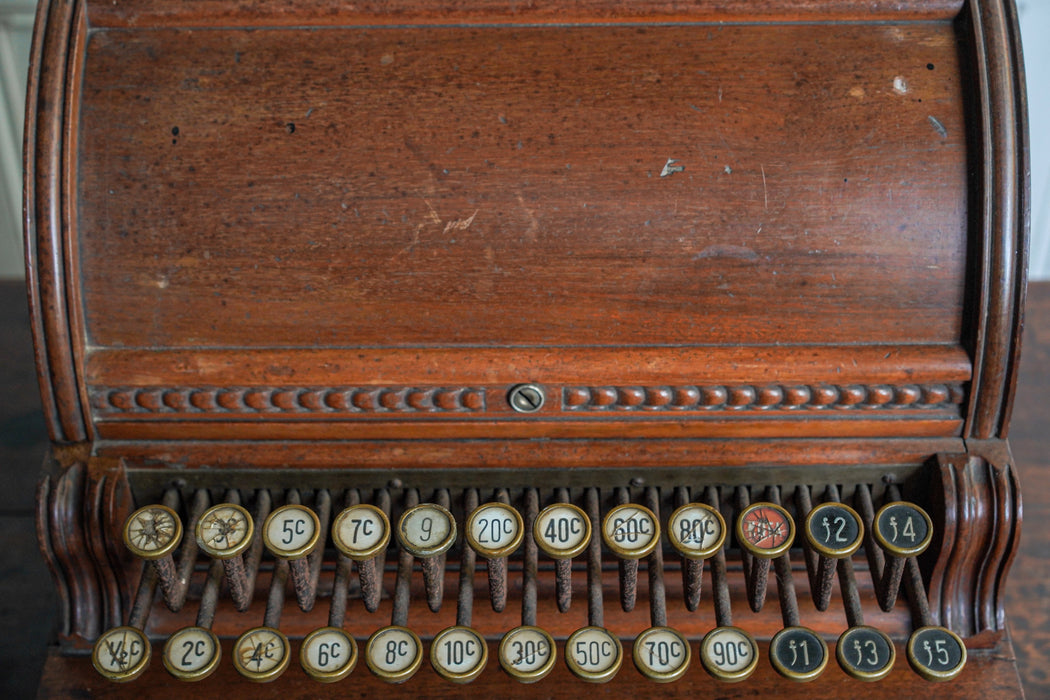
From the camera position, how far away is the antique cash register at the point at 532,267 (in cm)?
134

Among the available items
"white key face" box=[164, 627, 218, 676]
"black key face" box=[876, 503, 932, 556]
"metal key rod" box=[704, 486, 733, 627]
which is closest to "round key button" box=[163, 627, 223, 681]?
"white key face" box=[164, 627, 218, 676]

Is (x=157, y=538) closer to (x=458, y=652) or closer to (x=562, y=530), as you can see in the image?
(x=458, y=652)

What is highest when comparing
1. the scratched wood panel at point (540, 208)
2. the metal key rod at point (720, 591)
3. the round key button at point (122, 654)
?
the scratched wood panel at point (540, 208)

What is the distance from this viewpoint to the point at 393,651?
4.05 feet

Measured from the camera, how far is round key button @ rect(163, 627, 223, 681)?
47.6 inches

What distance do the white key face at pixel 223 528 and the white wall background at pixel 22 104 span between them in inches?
66.7

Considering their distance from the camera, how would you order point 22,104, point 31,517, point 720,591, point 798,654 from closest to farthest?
point 798,654 < point 720,591 < point 31,517 < point 22,104

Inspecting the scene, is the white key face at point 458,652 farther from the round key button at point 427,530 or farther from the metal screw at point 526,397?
the metal screw at point 526,397

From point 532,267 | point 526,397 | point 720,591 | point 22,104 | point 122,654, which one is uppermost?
point 22,104

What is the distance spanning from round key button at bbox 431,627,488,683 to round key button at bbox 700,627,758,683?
31 cm

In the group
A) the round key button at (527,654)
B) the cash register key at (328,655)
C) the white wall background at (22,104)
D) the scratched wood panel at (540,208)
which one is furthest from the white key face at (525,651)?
the white wall background at (22,104)

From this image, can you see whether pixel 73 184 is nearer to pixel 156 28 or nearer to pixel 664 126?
pixel 156 28

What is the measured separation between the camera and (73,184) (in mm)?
1342

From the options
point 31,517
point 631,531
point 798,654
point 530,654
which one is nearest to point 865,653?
point 798,654
